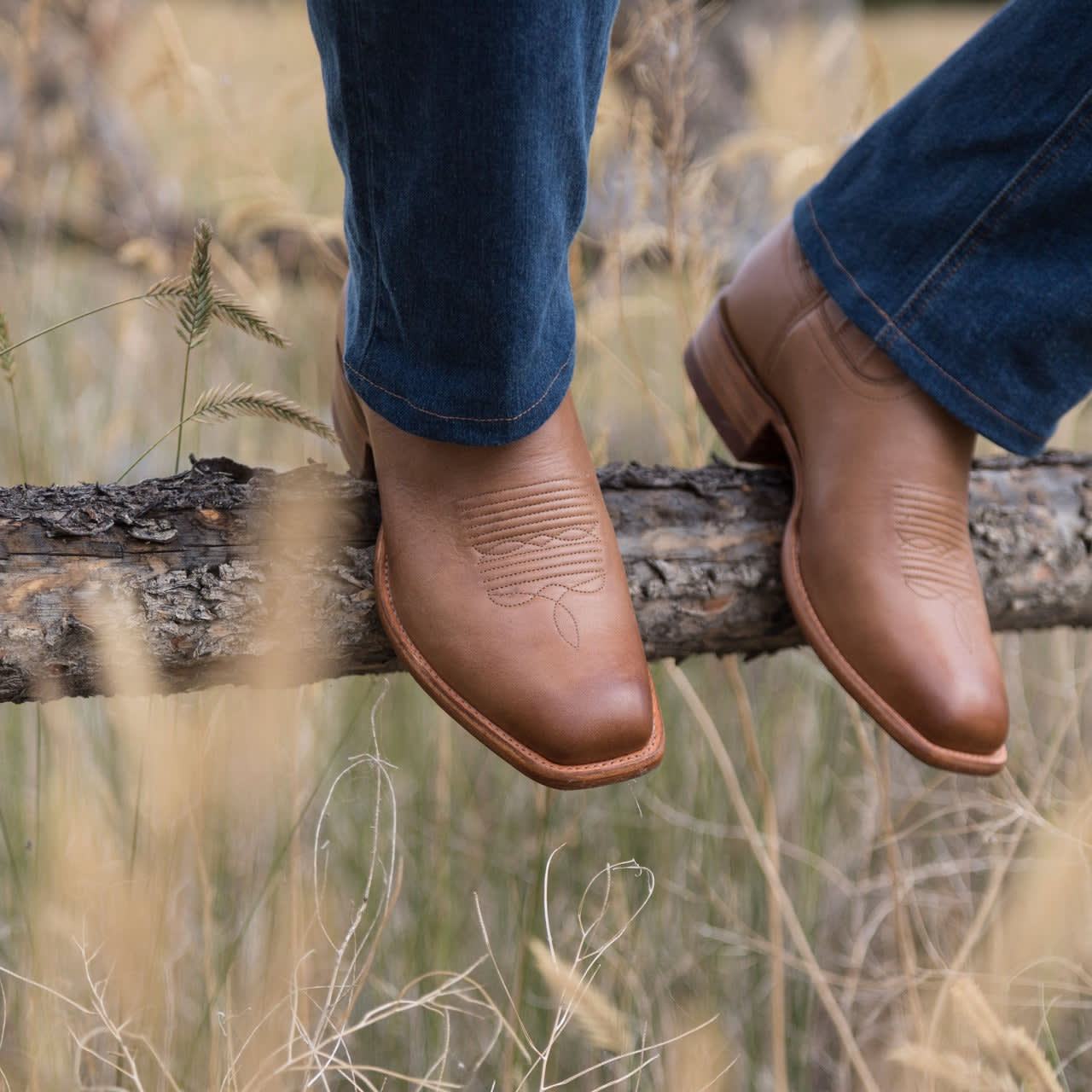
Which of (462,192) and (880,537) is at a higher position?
(462,192)

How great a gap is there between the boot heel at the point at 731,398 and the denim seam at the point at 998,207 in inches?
6.3

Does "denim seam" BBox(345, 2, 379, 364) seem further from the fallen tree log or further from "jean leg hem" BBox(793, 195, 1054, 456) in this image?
"jean leg hem" BBox(793, 195, 1054, 456)

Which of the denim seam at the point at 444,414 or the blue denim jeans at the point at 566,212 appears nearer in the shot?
the blue denim jeans at the point at 566,212

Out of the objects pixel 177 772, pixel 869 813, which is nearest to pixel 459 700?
pixel 177 772

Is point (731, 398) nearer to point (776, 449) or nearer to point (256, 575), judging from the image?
point (776, 449)

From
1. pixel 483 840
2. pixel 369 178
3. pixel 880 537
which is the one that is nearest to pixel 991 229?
pixel 880 537

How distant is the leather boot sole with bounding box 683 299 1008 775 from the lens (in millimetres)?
721

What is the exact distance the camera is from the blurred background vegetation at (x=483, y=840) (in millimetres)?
652

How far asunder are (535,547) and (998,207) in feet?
1.39

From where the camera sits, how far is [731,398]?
0.89m

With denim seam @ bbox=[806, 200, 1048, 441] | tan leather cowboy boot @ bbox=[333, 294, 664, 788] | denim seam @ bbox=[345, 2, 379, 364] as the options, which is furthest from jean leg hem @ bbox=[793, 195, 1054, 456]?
denim seam @ bbox=[345, 2, 379, 364]

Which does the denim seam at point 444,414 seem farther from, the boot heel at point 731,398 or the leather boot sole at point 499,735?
the boot heel at point 731,398

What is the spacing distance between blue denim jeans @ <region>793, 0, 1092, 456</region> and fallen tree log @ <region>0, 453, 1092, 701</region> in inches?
7.1

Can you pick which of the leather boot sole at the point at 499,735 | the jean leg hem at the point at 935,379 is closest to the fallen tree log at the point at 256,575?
the leather boot sole at the point at 499,735
